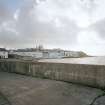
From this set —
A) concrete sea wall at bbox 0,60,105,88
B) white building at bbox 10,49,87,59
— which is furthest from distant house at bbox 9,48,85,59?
concrete sea wall at bbox 0,60,105,88

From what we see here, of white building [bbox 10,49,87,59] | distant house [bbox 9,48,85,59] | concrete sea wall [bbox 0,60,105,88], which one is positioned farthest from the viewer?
white building [bbox 10,49,87,59]

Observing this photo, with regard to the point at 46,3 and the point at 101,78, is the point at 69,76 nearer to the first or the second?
the point at 101,78

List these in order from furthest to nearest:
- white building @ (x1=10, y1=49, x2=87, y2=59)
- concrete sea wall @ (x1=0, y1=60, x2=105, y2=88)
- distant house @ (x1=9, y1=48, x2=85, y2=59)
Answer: white building @ (x1=10, y1=49, x2=87, y2=59) < distant house @ (x1=9, y1=48, x2=85, y2=59) < concrete sea wall @ (x1=0, y1=60, x2=105, y2=88)

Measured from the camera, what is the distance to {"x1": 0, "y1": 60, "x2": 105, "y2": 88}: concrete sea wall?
3.65 m

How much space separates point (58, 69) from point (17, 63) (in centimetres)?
291

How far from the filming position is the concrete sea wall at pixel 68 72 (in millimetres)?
3647

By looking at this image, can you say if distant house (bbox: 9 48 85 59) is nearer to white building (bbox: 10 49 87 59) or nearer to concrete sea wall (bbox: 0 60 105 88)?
white building (bbox: 10 49 87 59)

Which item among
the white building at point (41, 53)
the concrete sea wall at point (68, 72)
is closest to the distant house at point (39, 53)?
the white building at point (41, 53)

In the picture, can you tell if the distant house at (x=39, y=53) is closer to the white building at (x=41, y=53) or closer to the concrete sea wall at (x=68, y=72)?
the white building at (x=41, y=53)

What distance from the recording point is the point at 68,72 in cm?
435

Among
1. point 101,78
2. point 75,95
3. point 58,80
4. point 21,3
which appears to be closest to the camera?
point 75,95

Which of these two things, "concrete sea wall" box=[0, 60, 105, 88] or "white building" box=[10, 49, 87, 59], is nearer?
"concrete sea wall" box=[0, 60, 105, 88]

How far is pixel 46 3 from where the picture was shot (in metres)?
7.95

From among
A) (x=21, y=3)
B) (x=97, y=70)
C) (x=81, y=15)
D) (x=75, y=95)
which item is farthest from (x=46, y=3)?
(x=75, y=95)
